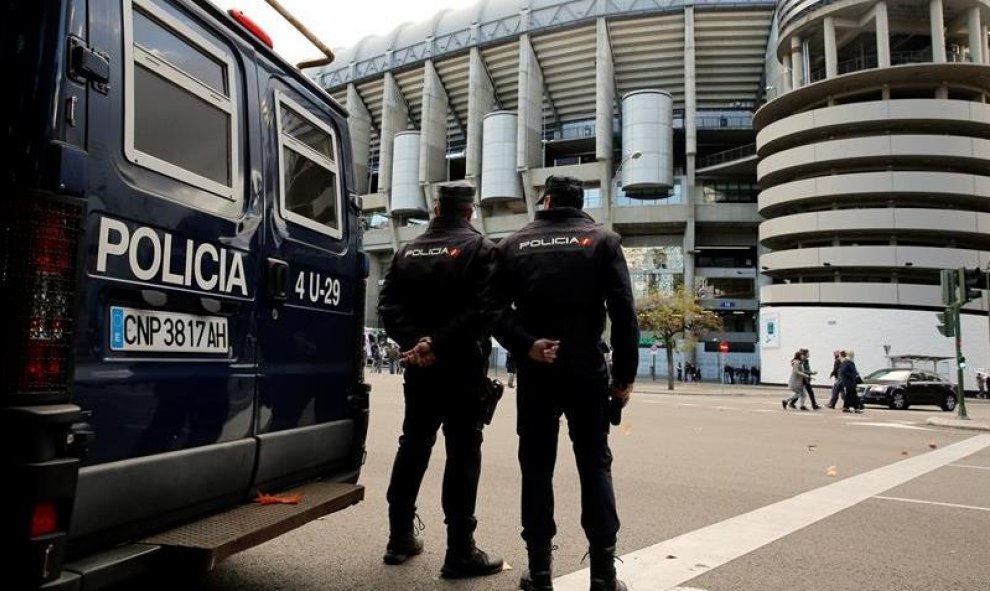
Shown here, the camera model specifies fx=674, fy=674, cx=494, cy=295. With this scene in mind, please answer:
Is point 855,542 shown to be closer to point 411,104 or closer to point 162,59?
point 162,59

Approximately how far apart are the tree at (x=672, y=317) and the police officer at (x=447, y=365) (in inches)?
1319

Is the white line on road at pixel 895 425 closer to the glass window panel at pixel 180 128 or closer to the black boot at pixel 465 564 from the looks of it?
the black boot at pixel 465 564

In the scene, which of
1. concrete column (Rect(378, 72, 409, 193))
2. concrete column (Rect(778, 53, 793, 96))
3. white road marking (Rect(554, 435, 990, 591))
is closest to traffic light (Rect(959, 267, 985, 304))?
white road marking (Rect(554, 435, 990, 591))

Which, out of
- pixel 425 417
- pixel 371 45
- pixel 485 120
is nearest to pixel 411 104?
pixel 371 45

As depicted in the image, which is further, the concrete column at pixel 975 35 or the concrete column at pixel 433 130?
the concrete column at pixel 433 130

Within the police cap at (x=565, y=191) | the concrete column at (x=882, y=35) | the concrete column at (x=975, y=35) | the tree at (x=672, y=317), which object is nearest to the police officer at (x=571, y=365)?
the police cap at (x=565, y=191)

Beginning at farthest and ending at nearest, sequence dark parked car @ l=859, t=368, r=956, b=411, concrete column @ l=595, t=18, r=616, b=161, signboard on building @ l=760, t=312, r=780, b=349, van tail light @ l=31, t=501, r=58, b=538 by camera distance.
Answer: concrete column @ l=595, t=18, r=616, b=161 < signboard on building @ l=760, t=312, r=780, b=349 < dark parked car @ l=859, t=368, r=956, b=411 < van tail light @ l=31, t=501, r=58, b=538

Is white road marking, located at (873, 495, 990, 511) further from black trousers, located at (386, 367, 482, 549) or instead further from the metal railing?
the metal railing

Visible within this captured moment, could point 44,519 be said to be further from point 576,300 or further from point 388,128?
point 388,128

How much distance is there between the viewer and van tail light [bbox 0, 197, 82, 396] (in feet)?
6.12

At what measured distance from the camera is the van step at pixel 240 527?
2.30 metres

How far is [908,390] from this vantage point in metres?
22.0

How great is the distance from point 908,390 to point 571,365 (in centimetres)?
2317

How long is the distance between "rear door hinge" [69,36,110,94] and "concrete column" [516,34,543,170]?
50.4 metres
